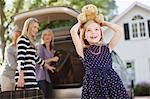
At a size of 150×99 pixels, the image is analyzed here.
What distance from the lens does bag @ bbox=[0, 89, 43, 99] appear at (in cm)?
329

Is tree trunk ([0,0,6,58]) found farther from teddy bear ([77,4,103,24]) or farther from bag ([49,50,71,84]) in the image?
teddy bear ([77,4,103,24])

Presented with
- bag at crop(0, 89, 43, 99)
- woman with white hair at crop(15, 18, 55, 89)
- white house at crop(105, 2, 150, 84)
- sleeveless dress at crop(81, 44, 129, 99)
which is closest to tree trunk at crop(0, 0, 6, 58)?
woman with white hair at crop(15, 18, 55, 89)

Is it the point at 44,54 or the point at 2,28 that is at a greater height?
the point at 2,28

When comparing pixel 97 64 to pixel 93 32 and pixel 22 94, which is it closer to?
pixel 93 32

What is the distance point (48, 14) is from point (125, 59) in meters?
19.4

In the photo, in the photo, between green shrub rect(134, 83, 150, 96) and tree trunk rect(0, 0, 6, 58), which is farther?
green shrub rect(134, 83, 150, 96)

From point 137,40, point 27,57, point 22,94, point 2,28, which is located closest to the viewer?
point 22,94

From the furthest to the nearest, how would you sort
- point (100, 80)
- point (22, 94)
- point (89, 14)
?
1. point (22, 94)
2. point (89, 14)
3. point (100, 80)

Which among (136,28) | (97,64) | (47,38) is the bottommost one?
(97,64)

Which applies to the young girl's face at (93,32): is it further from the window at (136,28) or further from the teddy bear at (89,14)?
the window at (136,28)

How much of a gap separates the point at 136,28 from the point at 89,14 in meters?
21.5

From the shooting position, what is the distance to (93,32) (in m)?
3.02

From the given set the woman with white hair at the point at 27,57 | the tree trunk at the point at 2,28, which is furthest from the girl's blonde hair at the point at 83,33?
the tree trunk at the point at 2,28

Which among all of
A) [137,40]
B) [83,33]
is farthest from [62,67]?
[137,40]
